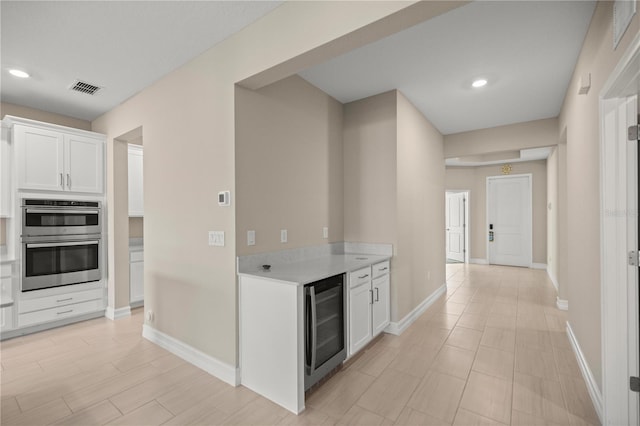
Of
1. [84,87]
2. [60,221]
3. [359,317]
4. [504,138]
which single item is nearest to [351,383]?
[359,317]

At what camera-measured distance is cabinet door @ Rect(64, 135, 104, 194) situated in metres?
3.74

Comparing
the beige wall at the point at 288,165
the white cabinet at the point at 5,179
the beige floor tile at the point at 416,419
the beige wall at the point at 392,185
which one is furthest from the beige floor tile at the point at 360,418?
the white cabinet at the point at 5,179

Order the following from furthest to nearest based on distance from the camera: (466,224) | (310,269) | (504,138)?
1. (466,224)
2. (504,138)
3. (310,269)

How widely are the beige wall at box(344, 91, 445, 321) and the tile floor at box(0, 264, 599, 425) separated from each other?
658 millimetres

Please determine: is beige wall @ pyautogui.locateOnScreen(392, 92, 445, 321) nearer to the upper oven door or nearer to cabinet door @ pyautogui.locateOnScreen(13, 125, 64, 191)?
the upper oven door

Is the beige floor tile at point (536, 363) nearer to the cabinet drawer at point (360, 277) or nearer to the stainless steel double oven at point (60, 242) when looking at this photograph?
the cabinet drawer at point (360, 277)

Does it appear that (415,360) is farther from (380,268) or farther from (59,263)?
(59,263)

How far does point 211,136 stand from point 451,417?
8.99ft

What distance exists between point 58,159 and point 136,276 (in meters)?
1.75

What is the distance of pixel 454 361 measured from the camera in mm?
2748

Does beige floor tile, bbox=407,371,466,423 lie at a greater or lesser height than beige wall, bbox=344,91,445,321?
lesser

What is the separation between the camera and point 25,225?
3412 mm

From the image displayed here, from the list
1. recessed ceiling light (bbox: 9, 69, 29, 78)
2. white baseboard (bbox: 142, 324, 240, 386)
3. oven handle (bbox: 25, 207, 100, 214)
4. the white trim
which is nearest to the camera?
white baseboard (bbox: 142, 324, 240, 386)

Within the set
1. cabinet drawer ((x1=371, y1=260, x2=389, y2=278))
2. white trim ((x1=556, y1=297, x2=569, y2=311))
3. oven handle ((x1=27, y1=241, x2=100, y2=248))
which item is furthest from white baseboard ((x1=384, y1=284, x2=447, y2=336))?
oven handle ((x1=27, y1=241, x2=100, y2=248))
